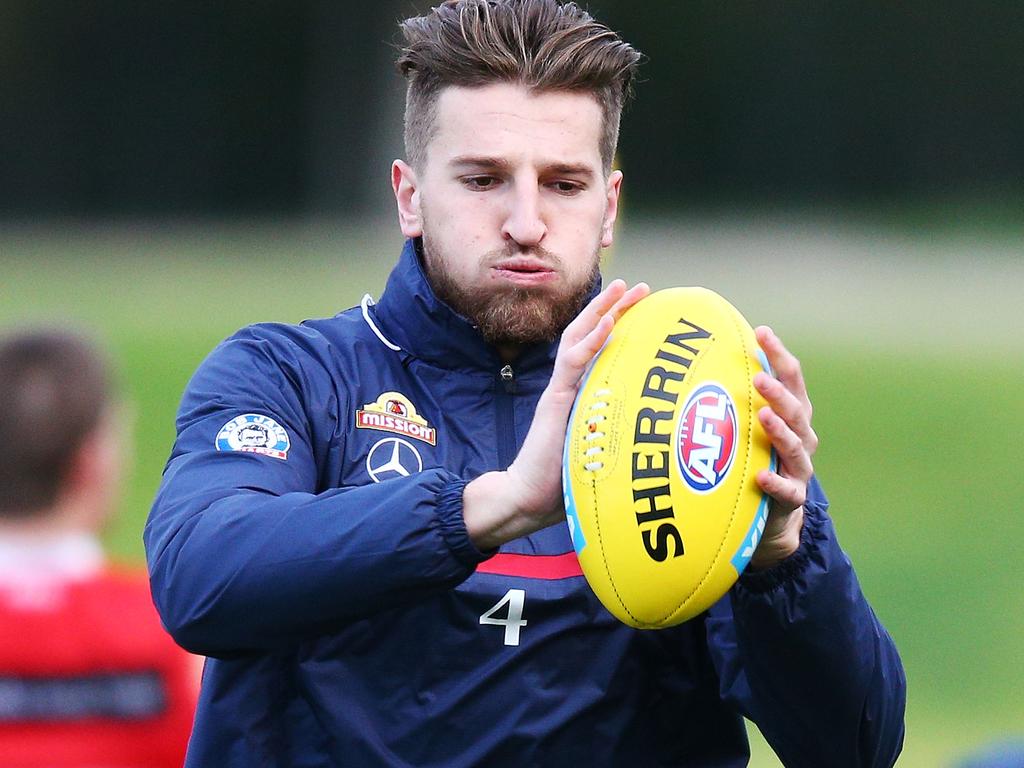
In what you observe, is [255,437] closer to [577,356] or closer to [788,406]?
[577,356]

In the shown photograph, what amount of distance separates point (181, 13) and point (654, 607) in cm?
2992

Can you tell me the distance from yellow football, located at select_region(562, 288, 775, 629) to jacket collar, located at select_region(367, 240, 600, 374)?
491mm

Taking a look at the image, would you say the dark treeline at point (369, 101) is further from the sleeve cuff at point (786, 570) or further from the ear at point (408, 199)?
the sleeve cuff at point (786, 570)

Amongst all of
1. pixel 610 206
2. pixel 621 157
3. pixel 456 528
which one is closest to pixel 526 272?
pixel 610 206

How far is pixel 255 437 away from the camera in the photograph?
2977 millimetres

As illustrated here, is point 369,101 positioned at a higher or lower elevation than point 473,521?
lower

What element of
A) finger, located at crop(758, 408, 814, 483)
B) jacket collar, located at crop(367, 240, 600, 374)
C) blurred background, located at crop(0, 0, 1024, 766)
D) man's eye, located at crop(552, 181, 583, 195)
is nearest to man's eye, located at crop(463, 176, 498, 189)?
man's eye, located at crop(552, 181, 583, 195)

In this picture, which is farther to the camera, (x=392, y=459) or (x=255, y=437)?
(x=392, y=459)

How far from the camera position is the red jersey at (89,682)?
11.7 ft

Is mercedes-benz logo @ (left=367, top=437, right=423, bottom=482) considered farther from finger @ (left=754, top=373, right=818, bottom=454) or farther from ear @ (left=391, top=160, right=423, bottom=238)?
finger @ (left=754, top=373, right=818, bottom=454)

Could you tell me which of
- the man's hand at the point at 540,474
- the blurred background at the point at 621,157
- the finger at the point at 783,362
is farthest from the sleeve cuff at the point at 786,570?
the blurred background at the point at 621,157

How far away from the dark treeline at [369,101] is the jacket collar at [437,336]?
85.3 feet

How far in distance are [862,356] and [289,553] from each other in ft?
50.8

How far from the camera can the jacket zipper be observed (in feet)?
10.4
